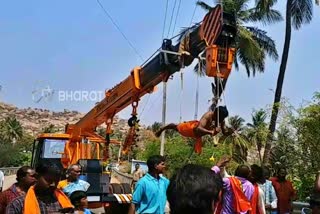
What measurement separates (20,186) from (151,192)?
1582mm

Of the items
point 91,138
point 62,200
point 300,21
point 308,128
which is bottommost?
point 62,200

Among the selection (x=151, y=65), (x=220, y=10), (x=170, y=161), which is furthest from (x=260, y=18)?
(x=220, y=10)

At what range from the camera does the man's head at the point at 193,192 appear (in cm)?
256

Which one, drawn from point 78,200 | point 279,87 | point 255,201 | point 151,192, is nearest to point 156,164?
point 151,192

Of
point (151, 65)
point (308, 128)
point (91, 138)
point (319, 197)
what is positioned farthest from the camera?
point (308, 128)

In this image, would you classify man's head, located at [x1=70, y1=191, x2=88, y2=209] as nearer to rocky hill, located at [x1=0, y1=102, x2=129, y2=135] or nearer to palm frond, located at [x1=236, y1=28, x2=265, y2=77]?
palm frond, located at [x1=236, y1=28, x2=265, y2=77]

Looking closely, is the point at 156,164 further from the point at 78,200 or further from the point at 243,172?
the point at 78,200

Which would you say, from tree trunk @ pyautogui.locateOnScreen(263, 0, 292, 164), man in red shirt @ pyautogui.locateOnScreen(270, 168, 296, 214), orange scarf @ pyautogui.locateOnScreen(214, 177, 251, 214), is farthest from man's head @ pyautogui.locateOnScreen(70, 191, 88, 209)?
tree trunk @ pyautogui.locateOnScreen(263, 0, 292, 164)

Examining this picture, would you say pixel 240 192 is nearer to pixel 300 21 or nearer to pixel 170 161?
pixel 300 21

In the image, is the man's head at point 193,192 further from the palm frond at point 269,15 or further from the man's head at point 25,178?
the palm frond at point 269,15

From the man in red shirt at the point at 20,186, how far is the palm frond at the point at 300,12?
2144 centimetres

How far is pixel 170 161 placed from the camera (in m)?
30.2

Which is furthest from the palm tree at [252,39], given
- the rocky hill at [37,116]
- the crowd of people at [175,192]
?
the rocky hill at [37,116]

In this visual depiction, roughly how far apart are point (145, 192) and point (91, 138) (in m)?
7.67
